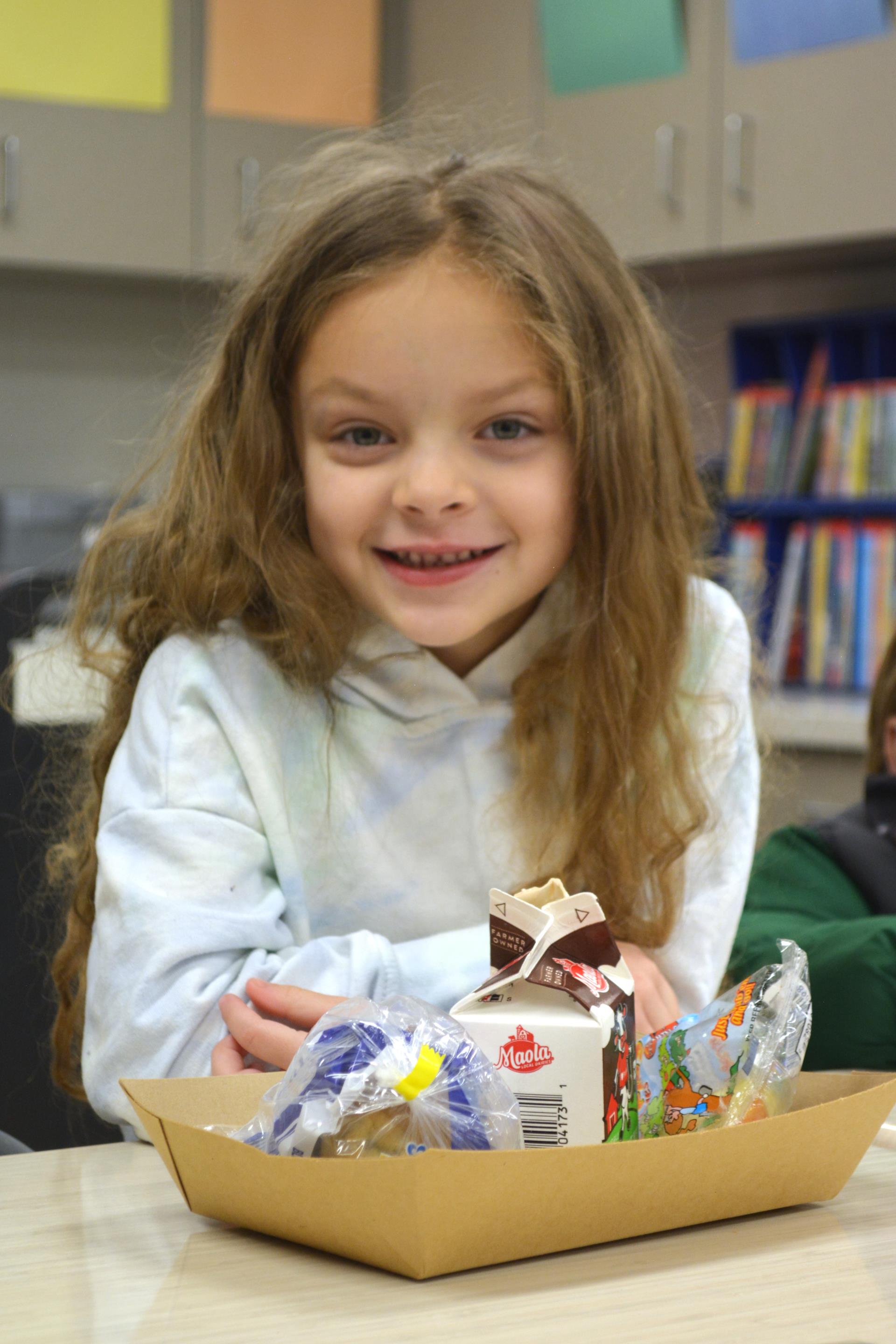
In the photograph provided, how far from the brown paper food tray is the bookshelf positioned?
82.9 inches

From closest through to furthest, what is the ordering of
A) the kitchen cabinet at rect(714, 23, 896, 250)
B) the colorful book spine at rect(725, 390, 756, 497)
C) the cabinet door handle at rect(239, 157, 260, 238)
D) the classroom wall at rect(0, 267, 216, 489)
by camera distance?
the kitchen cabinet at rect(714, 23, 896, 250), the colorful book spine at rect(725, 390, 756, 497), the cabinet door handle at rect(239, 157, 260, 238), the classroom wall at rect(0, 267, 216, 489)

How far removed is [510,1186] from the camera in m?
0.46

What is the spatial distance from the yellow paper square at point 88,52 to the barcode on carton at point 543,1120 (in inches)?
114

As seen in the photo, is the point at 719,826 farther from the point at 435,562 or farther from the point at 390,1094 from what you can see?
the point at 390,1094

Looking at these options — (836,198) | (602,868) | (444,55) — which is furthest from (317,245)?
(444,55)

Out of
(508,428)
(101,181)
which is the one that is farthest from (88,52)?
(508,428)

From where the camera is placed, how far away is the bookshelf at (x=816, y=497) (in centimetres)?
274

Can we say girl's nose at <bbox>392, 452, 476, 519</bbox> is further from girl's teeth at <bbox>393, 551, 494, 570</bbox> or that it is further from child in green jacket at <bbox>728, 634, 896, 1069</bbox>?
child in green jacket at <bbox>728, 634, 896, 1069</bbox>

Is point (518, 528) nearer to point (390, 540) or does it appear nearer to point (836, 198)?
point (390, 540)

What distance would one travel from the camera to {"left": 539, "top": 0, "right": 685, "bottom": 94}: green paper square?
2789 mm

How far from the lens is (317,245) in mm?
972

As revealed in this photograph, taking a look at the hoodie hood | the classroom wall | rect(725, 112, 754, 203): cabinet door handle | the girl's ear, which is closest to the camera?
the hoodie hood

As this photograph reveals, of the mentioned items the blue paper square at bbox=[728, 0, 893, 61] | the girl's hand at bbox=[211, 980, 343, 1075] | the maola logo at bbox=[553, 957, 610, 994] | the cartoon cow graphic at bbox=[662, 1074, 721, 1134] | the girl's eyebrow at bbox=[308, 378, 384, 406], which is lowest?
the girl's hand at bbox=[211, 980, 343, 1075]

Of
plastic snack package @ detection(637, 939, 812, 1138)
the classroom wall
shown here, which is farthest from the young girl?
the classroom wall
